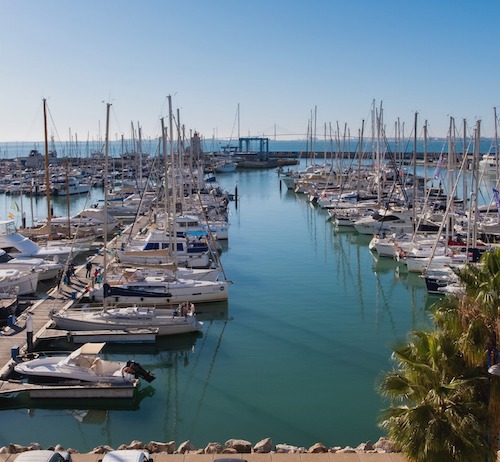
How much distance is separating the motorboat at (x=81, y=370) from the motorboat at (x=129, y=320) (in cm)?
517

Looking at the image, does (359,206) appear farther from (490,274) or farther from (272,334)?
(490,274)

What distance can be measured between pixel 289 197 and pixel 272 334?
63.8m

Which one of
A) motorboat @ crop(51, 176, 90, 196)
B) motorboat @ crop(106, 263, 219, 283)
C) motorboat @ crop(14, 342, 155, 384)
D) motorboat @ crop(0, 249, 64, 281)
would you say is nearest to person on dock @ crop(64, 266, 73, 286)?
motorboat @ crop(0, 249, 64, 281)

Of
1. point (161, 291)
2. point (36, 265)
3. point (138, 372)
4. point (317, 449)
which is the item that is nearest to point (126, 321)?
Answer: point (161, 291)

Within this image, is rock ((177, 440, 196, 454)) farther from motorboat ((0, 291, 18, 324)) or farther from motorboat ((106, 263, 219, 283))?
motorboat ((106, 263, 219, 283))

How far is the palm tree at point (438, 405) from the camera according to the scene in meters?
10.4

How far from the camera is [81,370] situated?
2217 cm

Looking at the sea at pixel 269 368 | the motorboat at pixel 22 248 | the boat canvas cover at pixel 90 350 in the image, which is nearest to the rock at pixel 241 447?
the sea at pixel 269 368

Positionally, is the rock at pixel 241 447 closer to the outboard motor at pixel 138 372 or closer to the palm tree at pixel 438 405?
the outboard motor at pixel 138 372

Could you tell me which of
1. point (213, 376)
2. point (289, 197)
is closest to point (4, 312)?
point (213, 376)

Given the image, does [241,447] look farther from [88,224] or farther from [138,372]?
[88,224]

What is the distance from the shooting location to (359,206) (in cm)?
6469

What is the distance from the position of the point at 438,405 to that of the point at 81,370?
48.6 feet

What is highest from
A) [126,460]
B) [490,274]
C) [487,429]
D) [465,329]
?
[490,274]
